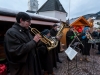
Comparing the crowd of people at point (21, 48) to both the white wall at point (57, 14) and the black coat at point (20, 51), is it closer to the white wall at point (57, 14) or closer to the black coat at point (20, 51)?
the black coat at point (20, 51)

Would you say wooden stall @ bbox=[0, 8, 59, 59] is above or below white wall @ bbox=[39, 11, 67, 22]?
below

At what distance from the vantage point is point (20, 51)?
172cm

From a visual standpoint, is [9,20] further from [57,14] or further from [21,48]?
[57,14]

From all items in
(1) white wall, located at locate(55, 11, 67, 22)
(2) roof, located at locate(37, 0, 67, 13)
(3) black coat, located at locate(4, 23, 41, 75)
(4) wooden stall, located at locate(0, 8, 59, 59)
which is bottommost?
(3) black coat, located at locate(4, 23, 41, 75)

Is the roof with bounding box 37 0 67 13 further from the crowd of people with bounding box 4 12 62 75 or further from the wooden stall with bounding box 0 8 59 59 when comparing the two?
the crowd of people with bounding box 4 12 62 75

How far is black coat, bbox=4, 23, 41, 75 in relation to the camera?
5.68 ft

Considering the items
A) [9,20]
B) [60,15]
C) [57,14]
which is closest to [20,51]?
[9,20]

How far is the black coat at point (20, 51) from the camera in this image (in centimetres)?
173

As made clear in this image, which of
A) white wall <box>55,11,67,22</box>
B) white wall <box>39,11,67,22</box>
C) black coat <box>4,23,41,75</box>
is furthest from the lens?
white wall <box>55,11,67,22</box>

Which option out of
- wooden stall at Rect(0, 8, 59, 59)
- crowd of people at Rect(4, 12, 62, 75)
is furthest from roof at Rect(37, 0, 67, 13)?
crowd of people at Rect(4, 12, 62, 75)

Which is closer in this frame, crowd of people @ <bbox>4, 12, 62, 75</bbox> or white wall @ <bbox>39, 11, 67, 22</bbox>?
crowd of people @ <bbox>4, 12, 62, 75</bbox>

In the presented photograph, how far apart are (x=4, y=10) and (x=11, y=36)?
83.5 inches

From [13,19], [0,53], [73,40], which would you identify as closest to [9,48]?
[13,19]

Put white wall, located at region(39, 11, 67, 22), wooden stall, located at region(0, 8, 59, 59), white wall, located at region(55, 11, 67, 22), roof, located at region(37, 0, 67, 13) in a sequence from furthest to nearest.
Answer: roof, located at region(37, 0, 67, 13)
white wall, located at region(55, 11, 67, 22)
white wall, located at region(39, 11, 67, 22)
wooden stall, located at region(0, 8, 59, 59)
